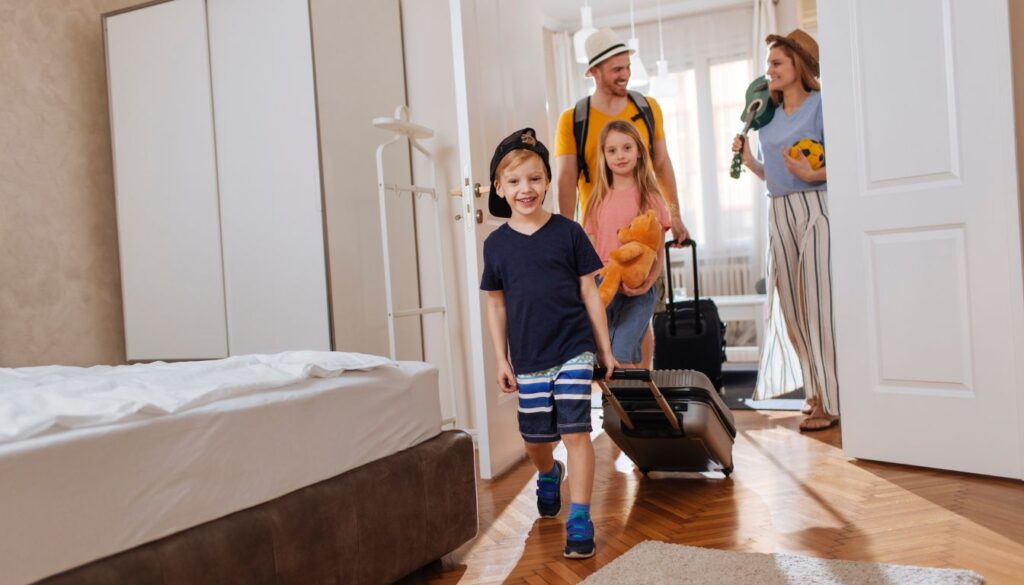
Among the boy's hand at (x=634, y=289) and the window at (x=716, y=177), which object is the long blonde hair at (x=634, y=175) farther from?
the window at (x=716, y=177)

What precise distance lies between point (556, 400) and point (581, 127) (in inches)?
59.4

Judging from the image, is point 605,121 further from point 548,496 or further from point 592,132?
point 548,496

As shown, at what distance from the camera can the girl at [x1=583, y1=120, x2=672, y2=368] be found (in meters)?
2.91

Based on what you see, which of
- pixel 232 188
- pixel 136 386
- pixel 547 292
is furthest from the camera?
pixel 232 188

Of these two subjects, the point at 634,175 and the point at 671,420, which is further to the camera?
the point at 634,175

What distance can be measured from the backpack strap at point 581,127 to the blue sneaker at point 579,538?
168 cm

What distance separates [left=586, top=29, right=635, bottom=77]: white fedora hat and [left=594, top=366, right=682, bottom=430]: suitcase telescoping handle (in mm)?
1482

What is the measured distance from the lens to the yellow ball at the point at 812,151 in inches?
132

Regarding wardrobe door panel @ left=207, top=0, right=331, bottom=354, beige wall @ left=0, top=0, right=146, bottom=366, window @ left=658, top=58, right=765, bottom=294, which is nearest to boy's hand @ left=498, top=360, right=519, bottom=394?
wardrobe door panel @ left=207, top=0, right=331, bottom=354

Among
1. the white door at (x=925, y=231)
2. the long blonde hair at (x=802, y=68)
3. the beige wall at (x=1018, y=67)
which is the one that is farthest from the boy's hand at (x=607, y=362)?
the long blonde hair at (x=802, y=68)

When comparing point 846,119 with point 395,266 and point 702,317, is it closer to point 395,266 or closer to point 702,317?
point 702,317

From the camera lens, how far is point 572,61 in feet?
22.9

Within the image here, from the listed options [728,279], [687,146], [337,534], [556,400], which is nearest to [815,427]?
[556,400]

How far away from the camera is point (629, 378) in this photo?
221 centimetres
